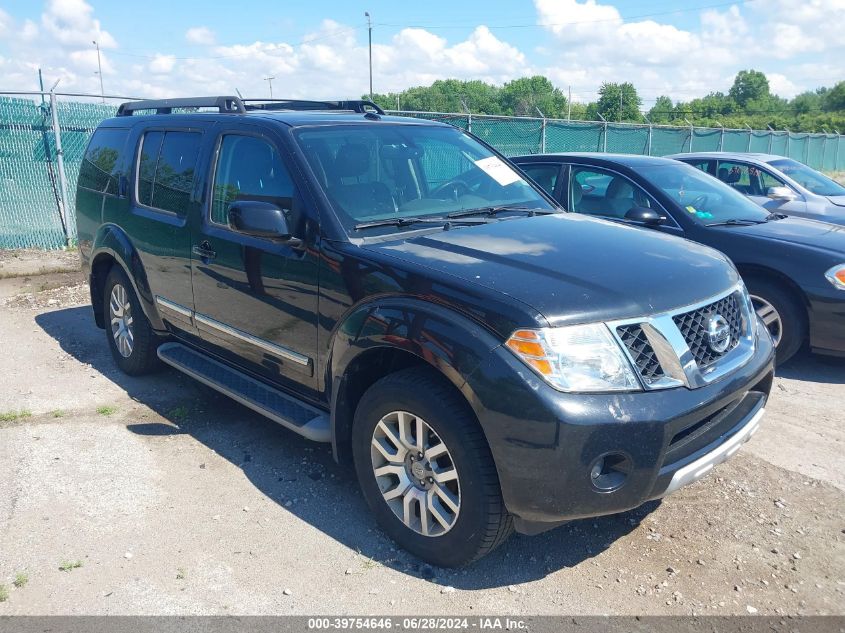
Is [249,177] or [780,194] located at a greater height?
[249,177]

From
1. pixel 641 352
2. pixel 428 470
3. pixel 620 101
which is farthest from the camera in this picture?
pixel 620 101

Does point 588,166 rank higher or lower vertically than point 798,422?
higher

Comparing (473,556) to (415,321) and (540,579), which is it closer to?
(540,579)

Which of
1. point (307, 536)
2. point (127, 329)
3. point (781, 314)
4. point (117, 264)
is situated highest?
point (117, 264)

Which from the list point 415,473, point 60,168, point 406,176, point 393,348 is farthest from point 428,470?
point 60,168

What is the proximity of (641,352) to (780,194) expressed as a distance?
7757mm

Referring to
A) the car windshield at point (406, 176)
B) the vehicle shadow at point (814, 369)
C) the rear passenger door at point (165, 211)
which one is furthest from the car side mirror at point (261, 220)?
the vehicle shadow at point (814, 369)

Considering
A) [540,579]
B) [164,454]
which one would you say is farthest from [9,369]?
[540,579]

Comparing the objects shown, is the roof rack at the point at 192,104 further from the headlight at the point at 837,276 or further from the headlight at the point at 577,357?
the headlight at the point at 837,276

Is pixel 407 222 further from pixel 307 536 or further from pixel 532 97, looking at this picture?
pixel 532 97

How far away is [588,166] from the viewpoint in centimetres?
664

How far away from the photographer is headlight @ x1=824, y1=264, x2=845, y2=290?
17.8 feet

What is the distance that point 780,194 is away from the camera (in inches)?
367

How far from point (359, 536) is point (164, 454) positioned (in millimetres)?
1593
